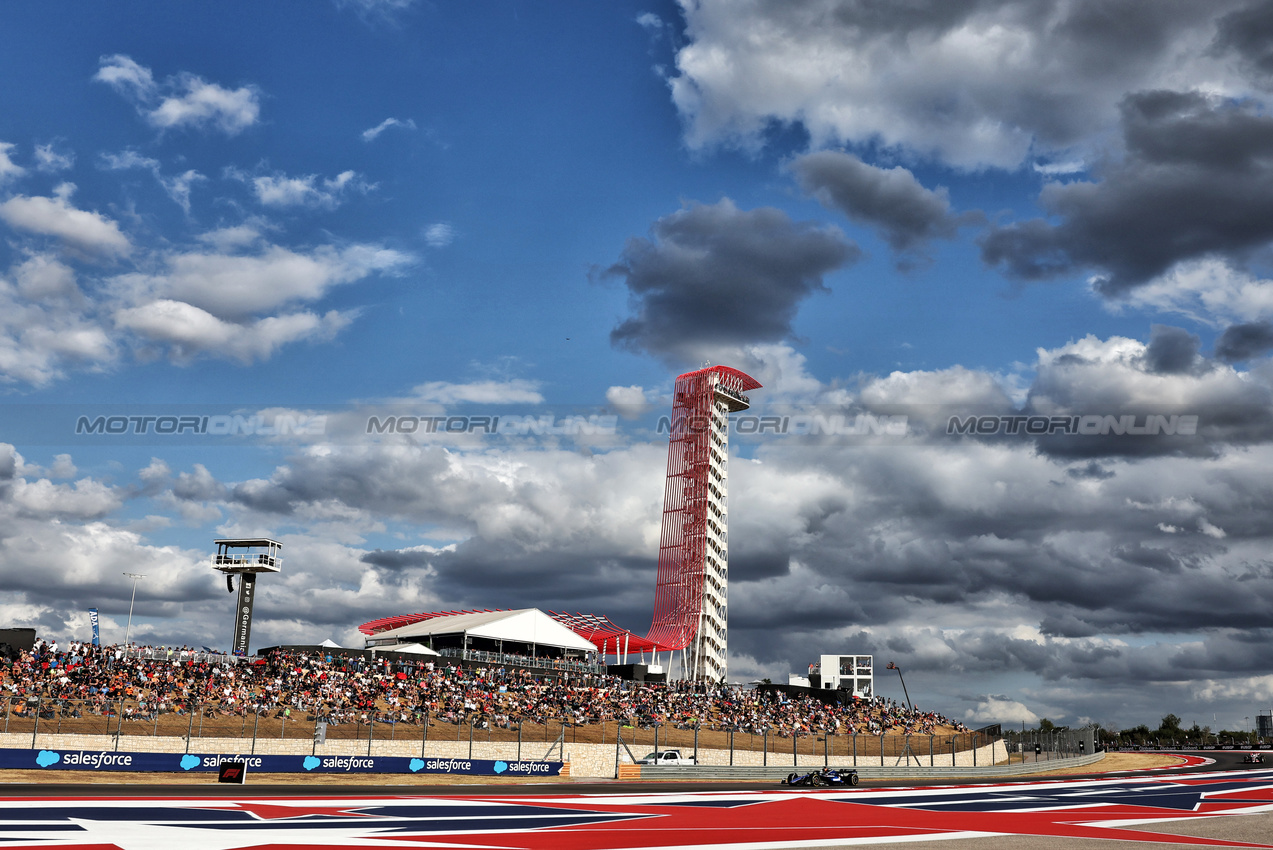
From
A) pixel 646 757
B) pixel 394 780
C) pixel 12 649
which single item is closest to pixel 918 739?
pixel 646 757

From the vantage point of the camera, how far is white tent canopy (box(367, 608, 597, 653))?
273 ft

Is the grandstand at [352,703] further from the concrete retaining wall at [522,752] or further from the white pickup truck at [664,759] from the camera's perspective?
the white pickup truck at [664,759]

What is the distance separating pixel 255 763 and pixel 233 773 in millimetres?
1381

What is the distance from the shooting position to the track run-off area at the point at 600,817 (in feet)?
77.3

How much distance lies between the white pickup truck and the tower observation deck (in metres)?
53.4

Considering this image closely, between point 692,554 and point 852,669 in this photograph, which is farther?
point 852,669

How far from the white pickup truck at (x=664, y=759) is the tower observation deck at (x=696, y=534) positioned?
5338 cm

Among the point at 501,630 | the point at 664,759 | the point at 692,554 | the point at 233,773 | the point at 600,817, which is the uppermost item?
the point at 692,554

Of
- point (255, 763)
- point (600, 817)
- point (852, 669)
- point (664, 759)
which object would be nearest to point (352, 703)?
point (255, 763)

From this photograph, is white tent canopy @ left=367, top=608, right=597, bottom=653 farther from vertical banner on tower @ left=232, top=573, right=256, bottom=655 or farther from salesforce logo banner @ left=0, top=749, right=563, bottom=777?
salesforce logo banner @ left=0, top=749, right=563, bottom=777

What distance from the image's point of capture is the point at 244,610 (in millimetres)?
80688

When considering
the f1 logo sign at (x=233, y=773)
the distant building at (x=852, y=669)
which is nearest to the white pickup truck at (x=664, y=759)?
the f1 logo sign at (x=233, y=773)

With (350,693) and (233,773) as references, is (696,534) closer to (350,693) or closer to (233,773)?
(350,693)

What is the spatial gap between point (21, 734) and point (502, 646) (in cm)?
4718
